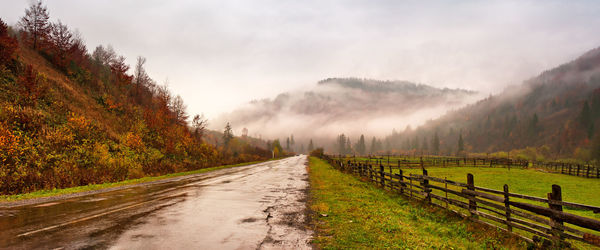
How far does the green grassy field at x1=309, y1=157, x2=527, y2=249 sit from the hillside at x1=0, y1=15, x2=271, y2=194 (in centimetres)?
1863

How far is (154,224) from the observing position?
8594 millimetres

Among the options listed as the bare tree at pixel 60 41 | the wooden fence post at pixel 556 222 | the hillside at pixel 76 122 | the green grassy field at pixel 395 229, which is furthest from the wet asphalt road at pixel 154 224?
the bare tree at pixel 60 41

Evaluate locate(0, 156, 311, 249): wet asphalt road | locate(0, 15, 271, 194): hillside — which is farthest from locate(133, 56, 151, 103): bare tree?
locate(0, 156, 311, 249): wet asphalt road

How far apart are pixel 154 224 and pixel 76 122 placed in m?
28.1

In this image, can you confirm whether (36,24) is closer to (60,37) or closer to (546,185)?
(60,37)

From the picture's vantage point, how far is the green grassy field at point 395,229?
7.71 meters

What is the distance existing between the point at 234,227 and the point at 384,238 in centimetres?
471

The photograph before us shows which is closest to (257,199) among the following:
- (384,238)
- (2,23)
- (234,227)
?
(234,227)

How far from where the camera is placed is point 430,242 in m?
7.99

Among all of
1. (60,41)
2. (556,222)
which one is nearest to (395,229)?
(556,222)

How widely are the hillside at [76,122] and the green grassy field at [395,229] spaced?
61.1 ft

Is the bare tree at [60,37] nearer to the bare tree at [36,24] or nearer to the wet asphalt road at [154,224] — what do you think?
the bare tree at [36,24]

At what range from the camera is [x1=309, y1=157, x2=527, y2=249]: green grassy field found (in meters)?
7.71

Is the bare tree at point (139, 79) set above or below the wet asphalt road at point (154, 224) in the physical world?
above
